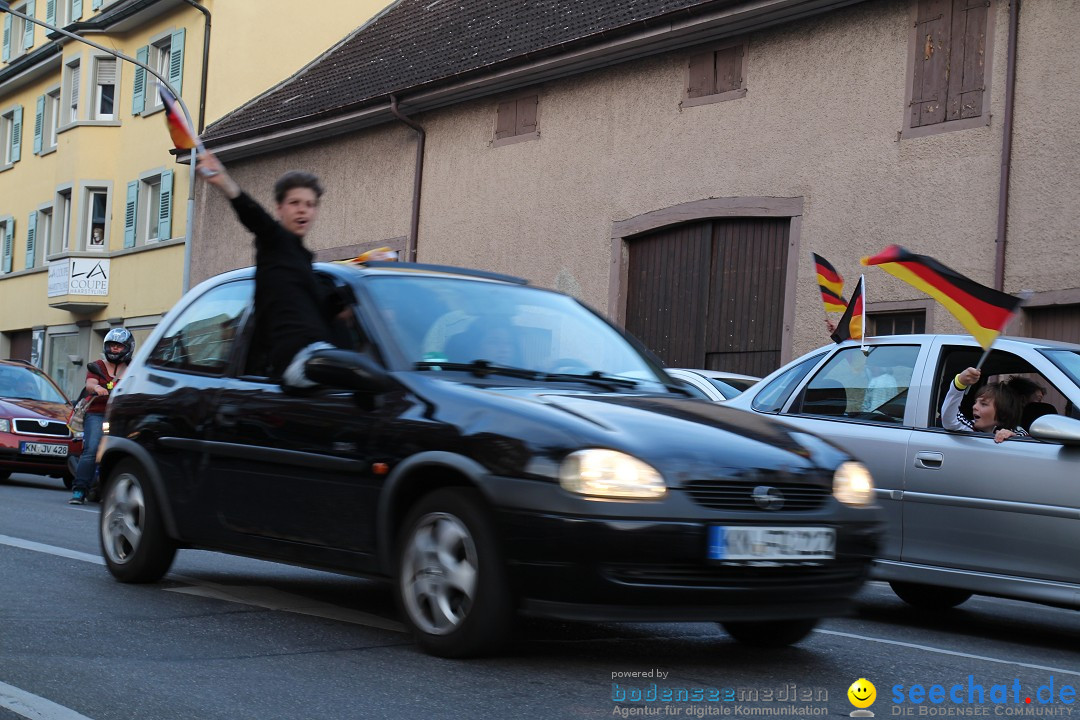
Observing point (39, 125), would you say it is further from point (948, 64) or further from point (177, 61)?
point (948, 64)

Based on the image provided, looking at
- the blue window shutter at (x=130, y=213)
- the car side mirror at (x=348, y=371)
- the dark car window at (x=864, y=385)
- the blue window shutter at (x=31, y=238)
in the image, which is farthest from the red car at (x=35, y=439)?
→ the blue window shutter at (x=31, y=238)

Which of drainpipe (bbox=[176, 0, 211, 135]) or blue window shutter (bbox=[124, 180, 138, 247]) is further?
Answer: blue window shutter (bbox=[124, 180, 138, 247])

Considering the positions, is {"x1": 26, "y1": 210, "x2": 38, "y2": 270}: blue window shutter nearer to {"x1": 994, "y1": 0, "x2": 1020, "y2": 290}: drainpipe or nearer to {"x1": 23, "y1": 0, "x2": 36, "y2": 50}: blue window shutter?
{"x1": 23, "y1": 0, "x2": 36, "y2": 50}: blue window shutter

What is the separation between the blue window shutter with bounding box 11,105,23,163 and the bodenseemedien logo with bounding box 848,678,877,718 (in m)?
39.8

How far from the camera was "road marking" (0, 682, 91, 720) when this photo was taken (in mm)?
4402

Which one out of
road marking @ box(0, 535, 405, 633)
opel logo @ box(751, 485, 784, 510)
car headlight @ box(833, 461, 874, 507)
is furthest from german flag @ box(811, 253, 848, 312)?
opel logo @ box(751, 485, 784, 510)

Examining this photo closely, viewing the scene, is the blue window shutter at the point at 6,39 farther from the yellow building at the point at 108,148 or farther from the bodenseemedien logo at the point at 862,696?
the bodenseemedien logo at the point at 862,696

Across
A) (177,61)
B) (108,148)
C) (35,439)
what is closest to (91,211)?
(108,148)

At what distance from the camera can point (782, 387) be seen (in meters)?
Result: 8.72

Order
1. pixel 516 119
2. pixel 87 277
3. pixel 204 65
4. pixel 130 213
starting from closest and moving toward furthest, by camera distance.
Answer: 1. pixel 516 119
2. pixel 204 65
3. pixel 130 213
4. pixel 87 277

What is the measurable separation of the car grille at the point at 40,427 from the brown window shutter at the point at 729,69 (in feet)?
30.4

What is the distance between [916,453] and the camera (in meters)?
7.78

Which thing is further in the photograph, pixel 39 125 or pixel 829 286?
pixel 39 125

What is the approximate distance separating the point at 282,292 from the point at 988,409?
152 inches
